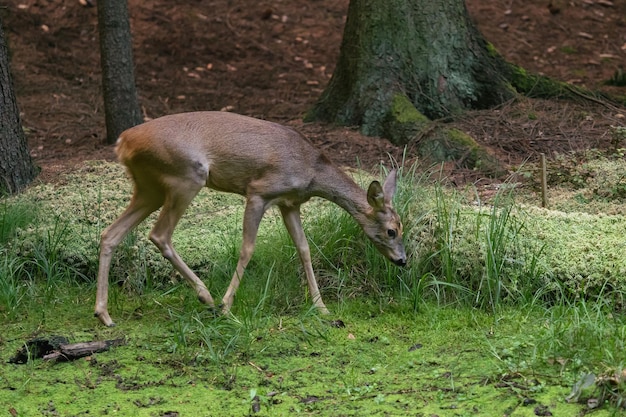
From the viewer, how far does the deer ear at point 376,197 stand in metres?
6.41

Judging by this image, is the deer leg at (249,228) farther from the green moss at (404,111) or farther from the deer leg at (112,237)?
the green moss at (404,111)

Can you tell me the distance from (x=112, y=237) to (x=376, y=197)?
6.05ft

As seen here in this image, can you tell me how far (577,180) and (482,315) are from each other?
107 inches

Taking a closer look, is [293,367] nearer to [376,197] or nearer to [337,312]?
[337,312]

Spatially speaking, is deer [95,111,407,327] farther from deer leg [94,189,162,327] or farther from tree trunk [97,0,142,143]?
tree trunk [97,0,142,143]

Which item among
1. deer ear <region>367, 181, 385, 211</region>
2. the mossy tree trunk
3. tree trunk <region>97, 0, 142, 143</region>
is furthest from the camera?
the mossy tree trunk

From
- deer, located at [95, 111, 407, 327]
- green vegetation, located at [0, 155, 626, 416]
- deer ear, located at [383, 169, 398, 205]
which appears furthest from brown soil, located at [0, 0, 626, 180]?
deer, located at [95, 111, 407, 327]

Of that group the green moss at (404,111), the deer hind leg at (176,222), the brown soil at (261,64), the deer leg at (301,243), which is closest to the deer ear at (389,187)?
the deer leg at (301,243)

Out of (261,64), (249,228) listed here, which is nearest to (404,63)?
(261,64)

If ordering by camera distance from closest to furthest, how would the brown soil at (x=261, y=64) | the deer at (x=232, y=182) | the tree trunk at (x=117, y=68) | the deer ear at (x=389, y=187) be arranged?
the deer at (x=232, y=182)
the deer ear at (x=389, y=187)
the tree trunk at (x=117, y=68)
the brown soil at (x=261, y=64)

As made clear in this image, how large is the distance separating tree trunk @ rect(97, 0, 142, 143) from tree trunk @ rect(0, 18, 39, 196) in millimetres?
1428

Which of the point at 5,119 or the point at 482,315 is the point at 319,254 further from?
the point at 5,119

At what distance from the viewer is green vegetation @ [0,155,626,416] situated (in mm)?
4996

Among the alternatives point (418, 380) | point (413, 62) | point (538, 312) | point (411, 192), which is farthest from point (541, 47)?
point (418, 380)
